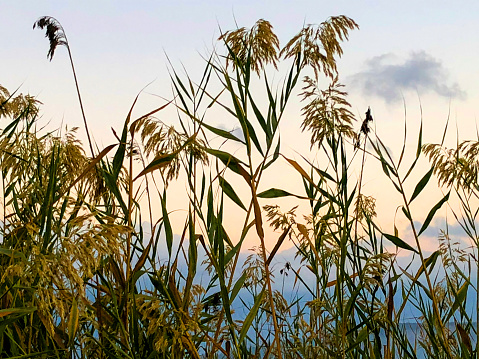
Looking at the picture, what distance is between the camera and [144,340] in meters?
1.97

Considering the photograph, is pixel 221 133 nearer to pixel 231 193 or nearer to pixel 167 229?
pixel 231 193

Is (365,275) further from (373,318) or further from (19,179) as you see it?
(19,179)

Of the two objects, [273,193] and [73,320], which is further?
[273,193]

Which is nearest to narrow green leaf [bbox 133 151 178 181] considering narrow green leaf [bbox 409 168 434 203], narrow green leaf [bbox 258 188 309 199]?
narrow green leaf [bbox 258 188 309 199]

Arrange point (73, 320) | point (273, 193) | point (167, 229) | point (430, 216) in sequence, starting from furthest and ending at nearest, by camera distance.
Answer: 1. point (430, 216)
2. point (273, 193)
3. point (167, 229)
4. point (73, 320)

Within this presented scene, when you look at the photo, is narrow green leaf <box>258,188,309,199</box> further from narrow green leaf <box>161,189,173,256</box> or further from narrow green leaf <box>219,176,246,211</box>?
narrow green leaf <box>161,189,173,256</box>

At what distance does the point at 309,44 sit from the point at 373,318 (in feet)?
3.86

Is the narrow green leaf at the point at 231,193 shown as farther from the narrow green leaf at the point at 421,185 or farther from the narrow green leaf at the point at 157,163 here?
the narrow green leaf at the point at 421,185

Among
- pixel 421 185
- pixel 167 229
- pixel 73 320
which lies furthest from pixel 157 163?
pixel 421 185

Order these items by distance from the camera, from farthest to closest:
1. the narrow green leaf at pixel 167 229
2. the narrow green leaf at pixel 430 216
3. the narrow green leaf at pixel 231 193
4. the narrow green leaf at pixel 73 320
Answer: the narrow green leaf at pixel 430 216 < the narrow green leaf at pixel 231 193 < the narrow green leaf at pixel 167 229 < the narrow green leaf at pixel 73 320

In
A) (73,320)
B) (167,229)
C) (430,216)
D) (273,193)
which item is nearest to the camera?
(73,320)

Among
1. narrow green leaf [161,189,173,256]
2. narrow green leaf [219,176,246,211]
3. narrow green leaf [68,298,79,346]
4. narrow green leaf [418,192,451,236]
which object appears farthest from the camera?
narrow green leaf [418,192,451,236]

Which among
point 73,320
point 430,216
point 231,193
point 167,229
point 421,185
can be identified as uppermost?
point 421,185

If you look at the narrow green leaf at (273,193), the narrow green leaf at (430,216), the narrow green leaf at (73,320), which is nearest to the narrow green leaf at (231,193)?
the narrow green leaf at (273,193)
